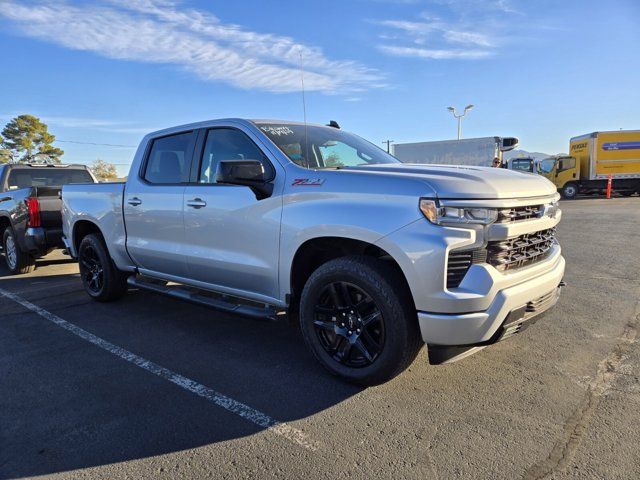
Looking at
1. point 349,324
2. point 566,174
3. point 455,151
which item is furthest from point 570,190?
point 349,324

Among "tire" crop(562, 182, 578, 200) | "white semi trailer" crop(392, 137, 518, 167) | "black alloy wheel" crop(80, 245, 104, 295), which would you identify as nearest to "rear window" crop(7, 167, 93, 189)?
"black alloy wheel" crop(80, 245, 104, 295)

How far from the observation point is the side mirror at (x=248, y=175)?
344 cm

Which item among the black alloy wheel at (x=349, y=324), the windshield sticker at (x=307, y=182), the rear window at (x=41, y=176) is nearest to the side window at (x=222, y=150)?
the windshield sticker at (x=307, y=182)

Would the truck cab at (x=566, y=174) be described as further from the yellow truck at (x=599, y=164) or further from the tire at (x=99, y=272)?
the tire at (x=99, y=272)

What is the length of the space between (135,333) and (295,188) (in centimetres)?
241

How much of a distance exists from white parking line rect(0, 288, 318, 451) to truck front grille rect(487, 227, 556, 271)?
1559 millimetres

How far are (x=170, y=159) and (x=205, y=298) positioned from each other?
62.1 inches

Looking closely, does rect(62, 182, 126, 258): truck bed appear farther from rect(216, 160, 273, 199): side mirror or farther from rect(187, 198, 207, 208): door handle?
rect(216, 160, 273, 199): side mirror

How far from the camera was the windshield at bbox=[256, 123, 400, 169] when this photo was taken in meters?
3.91

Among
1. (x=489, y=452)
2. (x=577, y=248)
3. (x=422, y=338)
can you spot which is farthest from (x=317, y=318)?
(x=577, y=248)

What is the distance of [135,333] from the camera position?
183 inches

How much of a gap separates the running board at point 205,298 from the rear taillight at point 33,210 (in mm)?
2885

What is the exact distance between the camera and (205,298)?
429cm

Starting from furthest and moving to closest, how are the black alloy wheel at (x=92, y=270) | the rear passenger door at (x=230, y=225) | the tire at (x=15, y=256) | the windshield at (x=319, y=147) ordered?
the tire at (x=15, y=256), the black alloy wheel at (x=92, y=270), the windshield at (x=319, y=147), the rear passenger door at (x=230, y=225)
